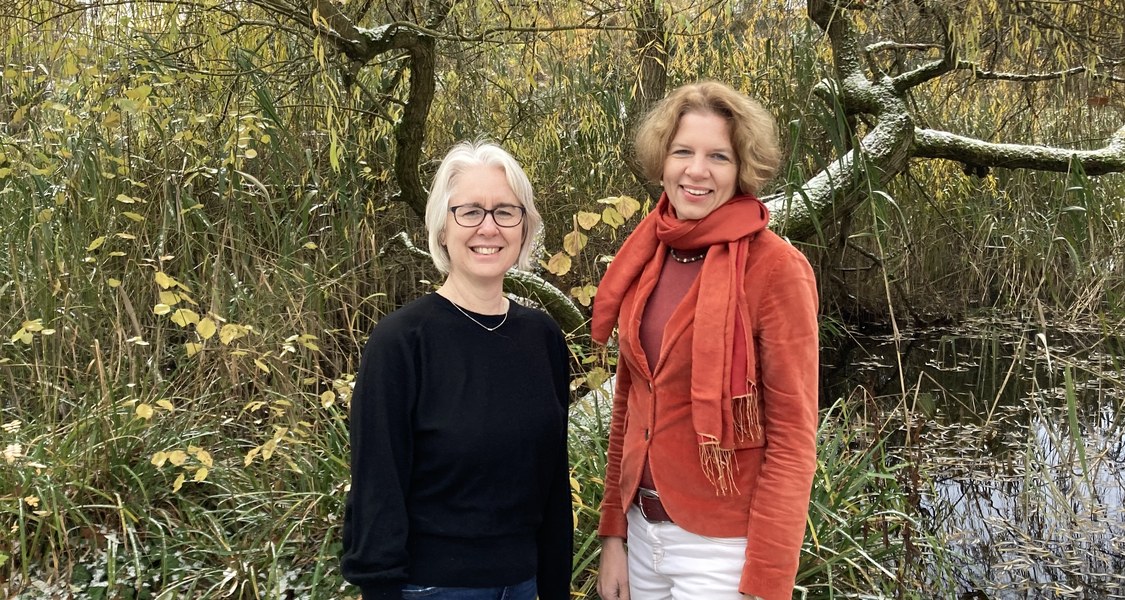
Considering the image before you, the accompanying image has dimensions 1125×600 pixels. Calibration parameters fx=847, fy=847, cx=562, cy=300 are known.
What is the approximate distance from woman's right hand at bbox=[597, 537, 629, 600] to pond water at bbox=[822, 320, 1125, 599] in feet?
4.39

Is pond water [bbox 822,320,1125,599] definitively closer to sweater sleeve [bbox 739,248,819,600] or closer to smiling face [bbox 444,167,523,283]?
sweater sleeve [bbox 739,248,819,600]

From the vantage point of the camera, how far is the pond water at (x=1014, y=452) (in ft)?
9.75

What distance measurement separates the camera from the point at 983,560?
3.07 m

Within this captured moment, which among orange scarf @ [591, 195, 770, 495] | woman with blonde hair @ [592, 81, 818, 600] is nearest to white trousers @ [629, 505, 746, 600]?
woman with blonde hair @ [592, 81, 818, 600]

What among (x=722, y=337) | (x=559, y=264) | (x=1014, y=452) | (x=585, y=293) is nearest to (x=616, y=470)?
(x=722, y=337)

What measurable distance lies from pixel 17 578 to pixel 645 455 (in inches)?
78.6

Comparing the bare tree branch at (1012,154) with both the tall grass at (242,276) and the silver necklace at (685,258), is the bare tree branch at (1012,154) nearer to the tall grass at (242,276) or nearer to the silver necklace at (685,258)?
the tall grass at (242,276)

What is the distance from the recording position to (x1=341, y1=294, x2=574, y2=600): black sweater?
52.1 inches

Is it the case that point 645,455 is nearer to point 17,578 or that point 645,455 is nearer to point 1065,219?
point 17,578

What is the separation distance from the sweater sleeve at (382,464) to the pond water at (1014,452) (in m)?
1.78

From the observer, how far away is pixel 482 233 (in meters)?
1.42

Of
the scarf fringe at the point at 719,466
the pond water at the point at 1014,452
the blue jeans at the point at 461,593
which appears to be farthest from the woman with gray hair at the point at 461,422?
the pond water at the point at 1014,452

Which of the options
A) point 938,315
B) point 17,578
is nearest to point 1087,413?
point 938,315

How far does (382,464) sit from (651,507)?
0.49 meters
